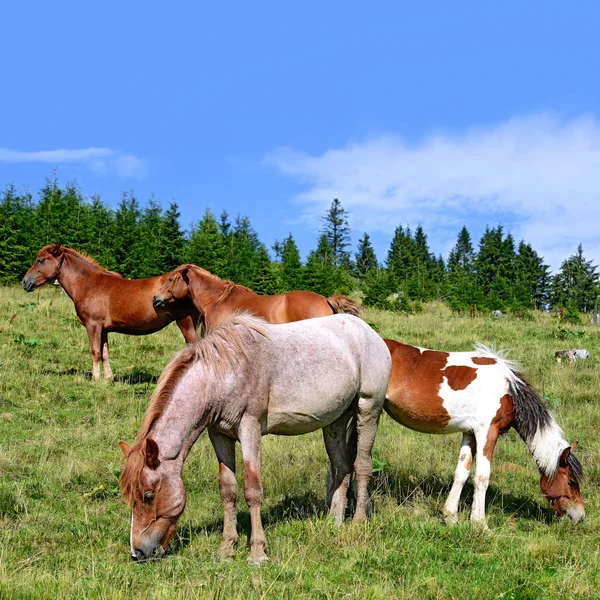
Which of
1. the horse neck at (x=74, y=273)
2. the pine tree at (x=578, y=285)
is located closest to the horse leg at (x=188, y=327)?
the horse neck at (x=74, y=273)

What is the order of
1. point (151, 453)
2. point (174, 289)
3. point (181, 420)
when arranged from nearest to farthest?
point (151, 453)
point (181, 420)
point (174, 289)

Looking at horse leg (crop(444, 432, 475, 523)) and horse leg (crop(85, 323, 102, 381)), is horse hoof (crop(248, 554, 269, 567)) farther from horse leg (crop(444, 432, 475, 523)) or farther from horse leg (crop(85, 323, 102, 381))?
horse leg (crop(85, 323, 102, 381))

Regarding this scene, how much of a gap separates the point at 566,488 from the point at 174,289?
23.6 ft

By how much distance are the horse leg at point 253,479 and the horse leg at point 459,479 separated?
208cm

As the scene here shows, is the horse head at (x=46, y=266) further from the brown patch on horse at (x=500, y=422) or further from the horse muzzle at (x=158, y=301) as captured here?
the brown patch on horse at (x=500, y=422)

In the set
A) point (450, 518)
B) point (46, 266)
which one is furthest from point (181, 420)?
point (46, 266)

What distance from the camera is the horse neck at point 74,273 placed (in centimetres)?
1243

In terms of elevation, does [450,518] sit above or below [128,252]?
below

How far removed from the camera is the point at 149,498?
4.13 meters

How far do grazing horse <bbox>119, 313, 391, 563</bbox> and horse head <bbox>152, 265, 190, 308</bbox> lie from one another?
17.6 ft

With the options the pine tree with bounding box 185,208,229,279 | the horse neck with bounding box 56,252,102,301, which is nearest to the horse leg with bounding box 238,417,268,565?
the horse neck with bounding box 56,252,102,301

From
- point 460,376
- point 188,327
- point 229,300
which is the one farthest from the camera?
point 188,327

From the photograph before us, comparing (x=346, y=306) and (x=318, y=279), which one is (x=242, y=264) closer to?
(x=318, y=279)

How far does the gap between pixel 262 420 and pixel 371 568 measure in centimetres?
139
